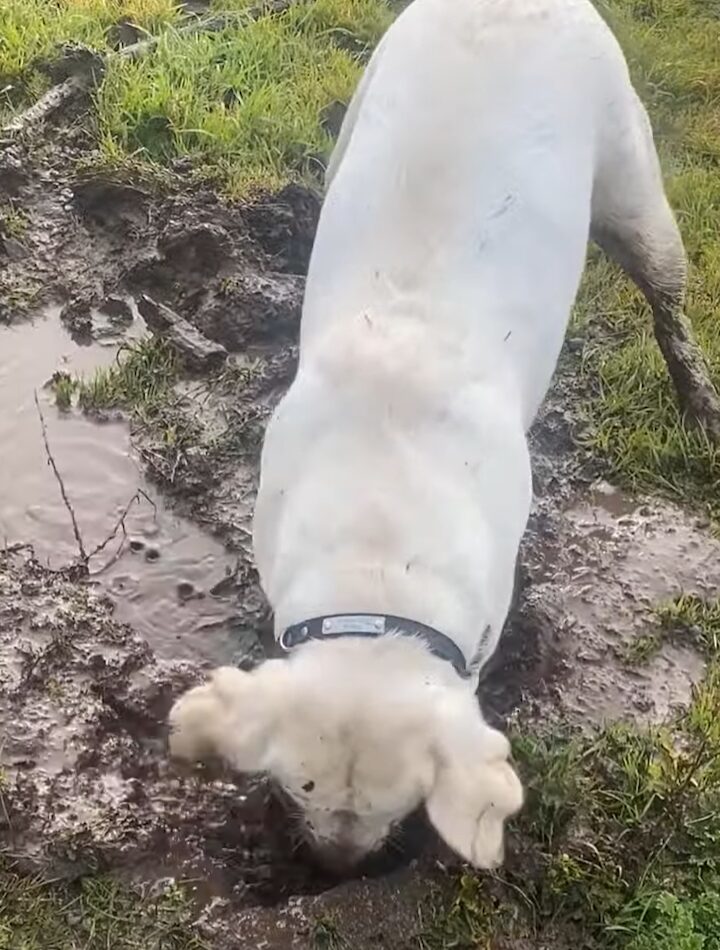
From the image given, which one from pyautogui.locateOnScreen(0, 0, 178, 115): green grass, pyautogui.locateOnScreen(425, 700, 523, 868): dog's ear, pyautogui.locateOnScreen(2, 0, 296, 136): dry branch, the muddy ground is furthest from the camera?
pyautogui.locateOnScreen(0, 0, 178, 115): green grass

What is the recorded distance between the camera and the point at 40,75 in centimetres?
632

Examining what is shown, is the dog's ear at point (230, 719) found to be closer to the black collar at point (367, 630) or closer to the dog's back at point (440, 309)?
the black collar at point (367, 630)

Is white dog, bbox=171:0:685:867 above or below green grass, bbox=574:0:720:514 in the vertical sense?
above

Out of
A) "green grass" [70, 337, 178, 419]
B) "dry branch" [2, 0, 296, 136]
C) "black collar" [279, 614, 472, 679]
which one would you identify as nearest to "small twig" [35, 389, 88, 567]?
"green grass" [70, 337, 178, 419]

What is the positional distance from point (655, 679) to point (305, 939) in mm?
1448

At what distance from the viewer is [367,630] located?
114 inches

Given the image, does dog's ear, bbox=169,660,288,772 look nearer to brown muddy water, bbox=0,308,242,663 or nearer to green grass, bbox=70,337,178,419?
brown muddy water, bbox=0,308,242,663

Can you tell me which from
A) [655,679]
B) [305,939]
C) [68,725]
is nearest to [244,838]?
[305,939]

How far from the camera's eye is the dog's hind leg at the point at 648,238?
4324 millimetres

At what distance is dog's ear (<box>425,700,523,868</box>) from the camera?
2723 millimetres

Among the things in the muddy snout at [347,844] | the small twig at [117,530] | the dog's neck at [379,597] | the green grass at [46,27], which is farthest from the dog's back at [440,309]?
the green grass at [46,27]

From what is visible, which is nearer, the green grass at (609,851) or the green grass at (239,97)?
the green grass at (609,851)

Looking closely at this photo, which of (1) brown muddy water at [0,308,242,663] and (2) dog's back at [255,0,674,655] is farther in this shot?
(1) brown muddy water at [0,308,242,663]

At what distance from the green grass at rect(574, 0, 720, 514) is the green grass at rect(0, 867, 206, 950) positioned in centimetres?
228
